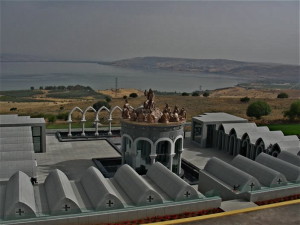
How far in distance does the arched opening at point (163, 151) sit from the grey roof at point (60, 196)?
32.2 ft

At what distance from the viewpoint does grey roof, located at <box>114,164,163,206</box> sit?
46.7 feet

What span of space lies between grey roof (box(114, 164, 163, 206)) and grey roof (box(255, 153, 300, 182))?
26.0ft

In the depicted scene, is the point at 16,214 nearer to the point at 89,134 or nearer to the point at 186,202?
the point at 186,202

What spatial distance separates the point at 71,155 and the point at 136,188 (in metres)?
15.9

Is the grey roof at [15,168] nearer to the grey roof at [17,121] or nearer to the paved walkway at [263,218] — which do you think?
the paved walkway at [263,218]

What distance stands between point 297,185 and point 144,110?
1138 cm

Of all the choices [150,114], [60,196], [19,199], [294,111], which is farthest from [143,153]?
[294,111]

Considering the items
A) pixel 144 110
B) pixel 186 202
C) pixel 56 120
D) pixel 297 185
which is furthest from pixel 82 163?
pixel 56 120

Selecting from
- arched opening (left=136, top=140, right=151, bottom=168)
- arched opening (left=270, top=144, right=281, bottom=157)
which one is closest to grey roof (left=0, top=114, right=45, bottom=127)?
arched opening (left=136, top=140, right=151, bottom=168)

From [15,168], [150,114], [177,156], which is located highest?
[150,114]

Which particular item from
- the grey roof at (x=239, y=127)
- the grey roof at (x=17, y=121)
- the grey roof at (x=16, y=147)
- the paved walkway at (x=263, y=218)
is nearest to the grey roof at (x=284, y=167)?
the paved walkway at (x=263, y=218)

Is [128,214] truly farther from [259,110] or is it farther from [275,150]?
[259,110]

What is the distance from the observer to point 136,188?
1507 cm

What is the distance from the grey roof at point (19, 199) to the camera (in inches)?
500
